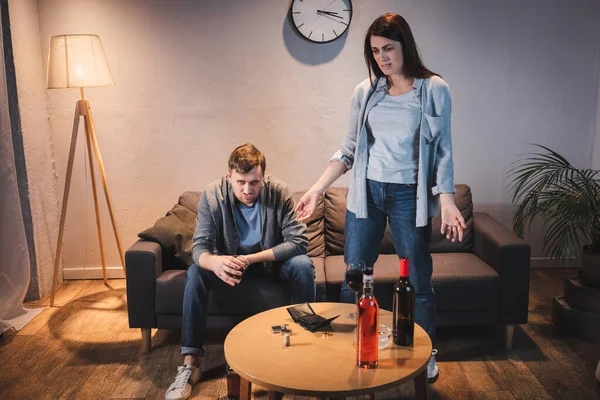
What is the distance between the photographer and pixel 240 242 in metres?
2.93

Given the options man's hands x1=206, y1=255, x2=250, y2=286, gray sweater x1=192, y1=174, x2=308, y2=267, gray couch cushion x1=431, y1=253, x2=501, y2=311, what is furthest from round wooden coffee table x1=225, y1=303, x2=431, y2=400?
gray couch cushion x1=431, y1=253, x2=501, y2=311

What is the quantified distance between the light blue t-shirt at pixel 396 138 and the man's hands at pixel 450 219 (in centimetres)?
14

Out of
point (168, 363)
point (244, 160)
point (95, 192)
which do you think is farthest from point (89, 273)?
point (244, 160)

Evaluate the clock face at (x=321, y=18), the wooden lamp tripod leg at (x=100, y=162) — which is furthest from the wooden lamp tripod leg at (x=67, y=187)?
the clock face at (x=321, y=18)

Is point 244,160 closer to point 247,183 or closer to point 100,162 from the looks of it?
point 247,183

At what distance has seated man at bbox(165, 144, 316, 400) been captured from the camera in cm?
274

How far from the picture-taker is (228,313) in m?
3.00

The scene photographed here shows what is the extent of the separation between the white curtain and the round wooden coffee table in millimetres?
1878

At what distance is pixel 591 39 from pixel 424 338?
280cm

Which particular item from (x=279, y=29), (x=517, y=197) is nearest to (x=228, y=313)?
(x=279, y=29)

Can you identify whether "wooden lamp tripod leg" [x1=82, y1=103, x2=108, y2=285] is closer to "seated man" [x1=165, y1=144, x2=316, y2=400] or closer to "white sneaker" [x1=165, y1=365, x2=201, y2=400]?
"seated man" [x1=165, y1=144, x2=316, y2=400]

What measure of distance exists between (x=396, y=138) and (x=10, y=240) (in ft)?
7.57

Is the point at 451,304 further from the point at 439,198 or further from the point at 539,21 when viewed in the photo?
the point at 539,21

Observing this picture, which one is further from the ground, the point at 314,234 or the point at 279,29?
the point at 279,29
